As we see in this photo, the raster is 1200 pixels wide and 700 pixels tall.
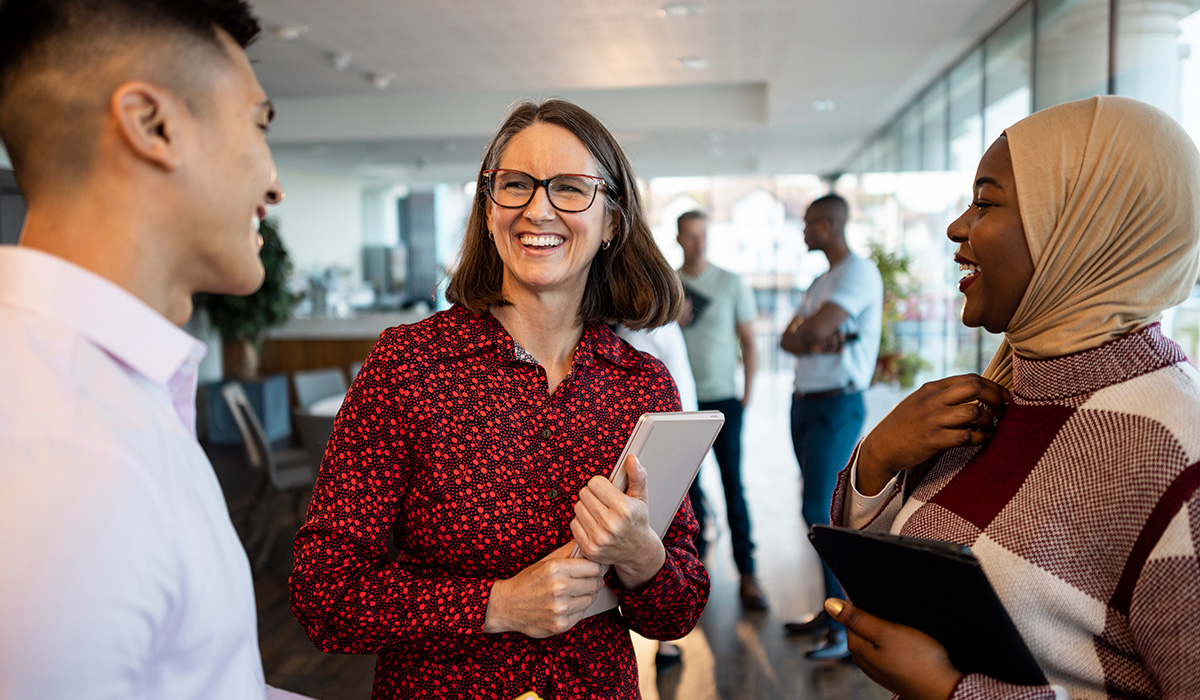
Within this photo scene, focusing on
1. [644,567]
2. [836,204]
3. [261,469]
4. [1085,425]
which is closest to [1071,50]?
[836,204]

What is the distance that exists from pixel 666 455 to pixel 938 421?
37 centimetres

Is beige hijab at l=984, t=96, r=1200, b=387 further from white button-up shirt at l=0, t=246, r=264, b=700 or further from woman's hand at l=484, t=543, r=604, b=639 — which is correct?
white button-up shirt at l=0, t=246, r=264, b=700

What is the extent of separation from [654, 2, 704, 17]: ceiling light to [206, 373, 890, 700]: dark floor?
10.2 ft

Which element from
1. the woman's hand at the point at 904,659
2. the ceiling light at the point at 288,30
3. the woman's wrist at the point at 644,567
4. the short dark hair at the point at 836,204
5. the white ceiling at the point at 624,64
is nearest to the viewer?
the woman's hand at the point at 904,659

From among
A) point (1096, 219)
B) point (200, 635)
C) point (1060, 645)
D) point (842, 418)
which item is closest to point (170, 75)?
point (200, 635)

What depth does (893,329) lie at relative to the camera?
6.53 m

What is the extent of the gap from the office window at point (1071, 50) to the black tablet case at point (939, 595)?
3243 mm

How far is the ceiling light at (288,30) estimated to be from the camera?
4965 millimetres

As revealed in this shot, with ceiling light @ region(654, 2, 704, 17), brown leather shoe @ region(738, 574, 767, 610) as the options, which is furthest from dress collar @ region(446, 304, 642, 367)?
ceiling light @ region(654, 2, 704, 17)

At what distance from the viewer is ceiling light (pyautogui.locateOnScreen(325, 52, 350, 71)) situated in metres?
5.71

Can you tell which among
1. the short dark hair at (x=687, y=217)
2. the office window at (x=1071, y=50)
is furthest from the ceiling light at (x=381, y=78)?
the office window at (x=1071, y=50)

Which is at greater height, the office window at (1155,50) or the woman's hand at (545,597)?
the office window at (1155,50)

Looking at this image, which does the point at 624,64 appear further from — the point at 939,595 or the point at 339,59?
the point at 939,595

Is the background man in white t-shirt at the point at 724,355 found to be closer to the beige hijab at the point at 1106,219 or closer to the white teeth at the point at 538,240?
the white teeth at the point at 538,240
